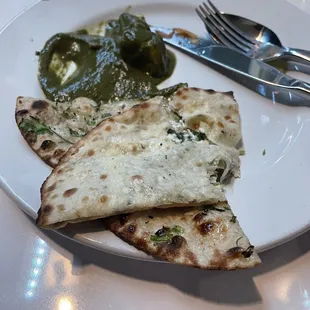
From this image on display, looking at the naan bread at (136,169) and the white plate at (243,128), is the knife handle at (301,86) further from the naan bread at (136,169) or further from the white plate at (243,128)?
the naan bread at (136,169)

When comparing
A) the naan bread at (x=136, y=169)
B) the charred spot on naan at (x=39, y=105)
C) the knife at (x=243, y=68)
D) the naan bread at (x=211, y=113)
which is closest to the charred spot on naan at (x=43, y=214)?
the naan bread at (x=136, y=169)

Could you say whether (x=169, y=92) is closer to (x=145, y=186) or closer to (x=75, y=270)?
(x=145, y=186)

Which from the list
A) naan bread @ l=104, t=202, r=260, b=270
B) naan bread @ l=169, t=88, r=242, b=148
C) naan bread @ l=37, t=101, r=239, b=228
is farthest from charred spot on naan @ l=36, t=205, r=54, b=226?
naan bread @ l=169, t=88, r=242, b=148

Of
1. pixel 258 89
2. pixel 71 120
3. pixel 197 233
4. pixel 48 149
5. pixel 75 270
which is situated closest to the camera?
pixel 197 233

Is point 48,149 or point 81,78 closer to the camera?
point 48,149

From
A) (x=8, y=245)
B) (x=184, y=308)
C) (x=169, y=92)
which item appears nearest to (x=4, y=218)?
(x=8, y=245)

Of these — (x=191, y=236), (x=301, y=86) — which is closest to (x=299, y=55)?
(x=301, y=86)

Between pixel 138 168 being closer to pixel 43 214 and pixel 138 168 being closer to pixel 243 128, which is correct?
pixel 43 214
